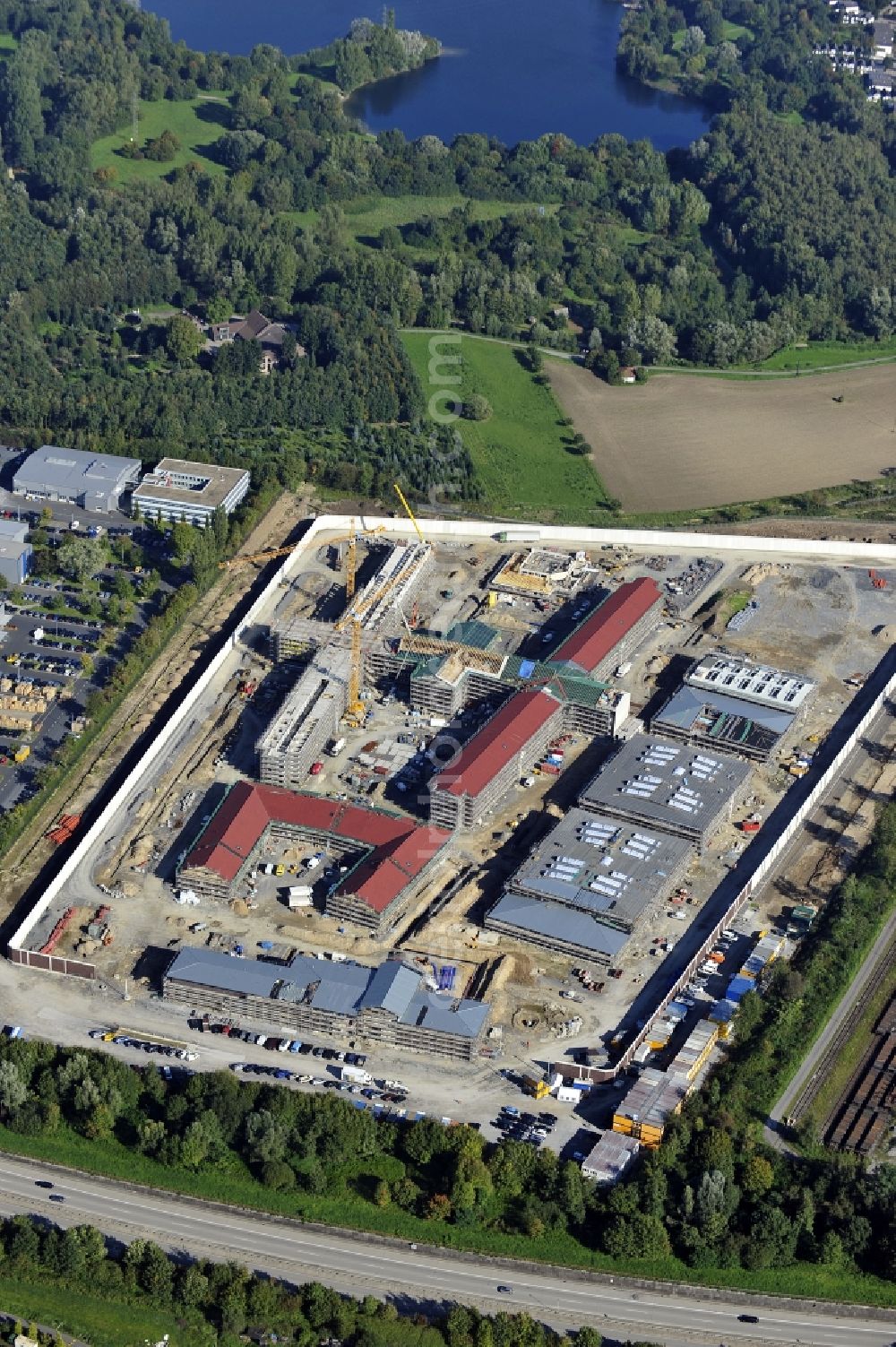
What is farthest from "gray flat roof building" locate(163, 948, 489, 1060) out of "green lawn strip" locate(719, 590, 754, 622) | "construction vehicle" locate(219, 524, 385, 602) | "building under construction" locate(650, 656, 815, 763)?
"green lawn strip" locate(719, 590, 754, 622)

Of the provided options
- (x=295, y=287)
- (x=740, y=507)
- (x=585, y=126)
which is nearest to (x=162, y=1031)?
(x=740, y=507)

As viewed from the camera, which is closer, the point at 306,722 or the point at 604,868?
the point at 604,868

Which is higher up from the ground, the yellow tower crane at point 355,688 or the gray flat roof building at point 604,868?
the gray flat roof building at point 604,868

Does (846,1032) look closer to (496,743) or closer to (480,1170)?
(480,1170)

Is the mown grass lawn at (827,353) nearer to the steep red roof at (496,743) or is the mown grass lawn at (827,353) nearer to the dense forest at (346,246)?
the dense forest at (346,246)

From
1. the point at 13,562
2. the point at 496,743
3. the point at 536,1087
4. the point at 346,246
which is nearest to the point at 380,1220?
the point at 536,1087

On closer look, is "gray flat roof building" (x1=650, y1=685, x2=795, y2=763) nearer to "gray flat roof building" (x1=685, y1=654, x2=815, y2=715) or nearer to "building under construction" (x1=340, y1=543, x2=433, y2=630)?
"gray flat roof building" (x1=685, y1=654, x2=815, y2=715)

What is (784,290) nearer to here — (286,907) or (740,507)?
(740,507)

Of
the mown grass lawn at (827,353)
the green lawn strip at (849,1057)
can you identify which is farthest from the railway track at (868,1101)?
the mown grass lawn at (827,353)
